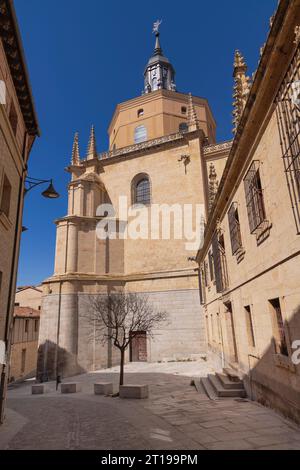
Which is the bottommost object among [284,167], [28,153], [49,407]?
[49,407]

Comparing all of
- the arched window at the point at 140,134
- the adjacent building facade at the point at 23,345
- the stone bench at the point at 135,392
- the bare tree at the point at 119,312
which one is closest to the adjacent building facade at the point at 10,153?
the stone bench at the point at 135,392

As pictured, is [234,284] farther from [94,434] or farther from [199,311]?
[199,311]

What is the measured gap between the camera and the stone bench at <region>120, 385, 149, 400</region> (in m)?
11.4

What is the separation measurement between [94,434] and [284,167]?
7084mm

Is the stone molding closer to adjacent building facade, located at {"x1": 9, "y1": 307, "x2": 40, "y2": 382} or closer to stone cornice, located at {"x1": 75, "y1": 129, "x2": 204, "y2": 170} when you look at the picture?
stone cornice, located at {"x1": 75, "y1": 129, "x2": 204, "y2": 170}

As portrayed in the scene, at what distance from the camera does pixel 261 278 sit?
307 inches

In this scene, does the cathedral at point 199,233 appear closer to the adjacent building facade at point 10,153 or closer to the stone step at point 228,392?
the stone step at point 228,392

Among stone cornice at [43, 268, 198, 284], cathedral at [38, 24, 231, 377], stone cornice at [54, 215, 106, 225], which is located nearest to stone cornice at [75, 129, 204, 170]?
cathedral at [38, 24, 231, 377]

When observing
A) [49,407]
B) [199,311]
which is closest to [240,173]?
[49,407]

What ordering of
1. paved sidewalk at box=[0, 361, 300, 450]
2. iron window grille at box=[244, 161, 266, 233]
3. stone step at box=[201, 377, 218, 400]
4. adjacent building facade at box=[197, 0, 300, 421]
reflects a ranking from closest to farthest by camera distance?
1. adjacent building facade at box=[197, 0, 300, 421]
2. paved sidewalk at box=[0, 361, 300, 450]
3. iron window grille at box=[244, 161, 266, 233]
4. stone step at box=[201, 377, 218, 400]

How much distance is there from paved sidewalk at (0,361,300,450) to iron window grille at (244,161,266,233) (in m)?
4.49

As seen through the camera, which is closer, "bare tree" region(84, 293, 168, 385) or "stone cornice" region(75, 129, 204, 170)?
"bare tree" region(84, 293, 168, 385)

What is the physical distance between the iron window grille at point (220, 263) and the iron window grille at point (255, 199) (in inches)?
176

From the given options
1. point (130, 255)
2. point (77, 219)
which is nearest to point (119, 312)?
point (130, 255)
